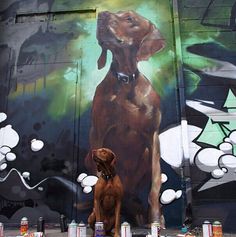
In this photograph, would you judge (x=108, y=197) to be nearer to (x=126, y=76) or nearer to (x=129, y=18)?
(x=126, y=76)

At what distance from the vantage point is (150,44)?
32.7ft

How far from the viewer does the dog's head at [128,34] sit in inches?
392

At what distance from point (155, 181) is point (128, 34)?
4.38 meters

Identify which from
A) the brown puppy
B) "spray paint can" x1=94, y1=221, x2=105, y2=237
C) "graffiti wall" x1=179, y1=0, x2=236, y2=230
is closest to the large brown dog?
"graffiti wall" x1=179, y1=0, x2=236, y2=230

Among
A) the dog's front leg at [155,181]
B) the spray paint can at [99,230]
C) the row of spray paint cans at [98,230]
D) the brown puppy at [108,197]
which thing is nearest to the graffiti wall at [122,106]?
the dog's front leg at [155,181]

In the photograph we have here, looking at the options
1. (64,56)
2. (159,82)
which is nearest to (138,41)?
(159,82)

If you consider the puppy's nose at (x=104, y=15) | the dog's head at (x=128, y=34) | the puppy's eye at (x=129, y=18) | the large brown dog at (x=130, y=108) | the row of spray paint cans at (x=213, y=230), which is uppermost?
the puppy's nose at (x=104, y=15)

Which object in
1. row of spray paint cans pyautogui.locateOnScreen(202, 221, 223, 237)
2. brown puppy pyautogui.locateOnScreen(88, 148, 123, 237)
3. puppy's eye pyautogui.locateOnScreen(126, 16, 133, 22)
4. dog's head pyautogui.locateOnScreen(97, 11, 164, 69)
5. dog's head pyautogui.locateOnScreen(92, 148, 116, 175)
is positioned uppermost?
puppy's eye pyautogui.locateOnScreen(126, 16, 133, 22)

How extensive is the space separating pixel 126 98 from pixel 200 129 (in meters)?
2.17

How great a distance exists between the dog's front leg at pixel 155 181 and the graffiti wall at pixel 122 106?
0.03 meters

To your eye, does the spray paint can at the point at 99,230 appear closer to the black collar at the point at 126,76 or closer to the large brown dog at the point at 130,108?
the large brown dog at the point at 130,108

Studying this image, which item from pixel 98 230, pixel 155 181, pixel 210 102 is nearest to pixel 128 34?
pixel 210 102

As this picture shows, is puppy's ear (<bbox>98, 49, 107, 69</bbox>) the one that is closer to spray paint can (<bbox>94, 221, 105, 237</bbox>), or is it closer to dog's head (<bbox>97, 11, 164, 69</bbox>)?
dog's head (<bbox>97, 11, 164, 69</bbox>)

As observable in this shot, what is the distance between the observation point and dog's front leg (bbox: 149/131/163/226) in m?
8.41
